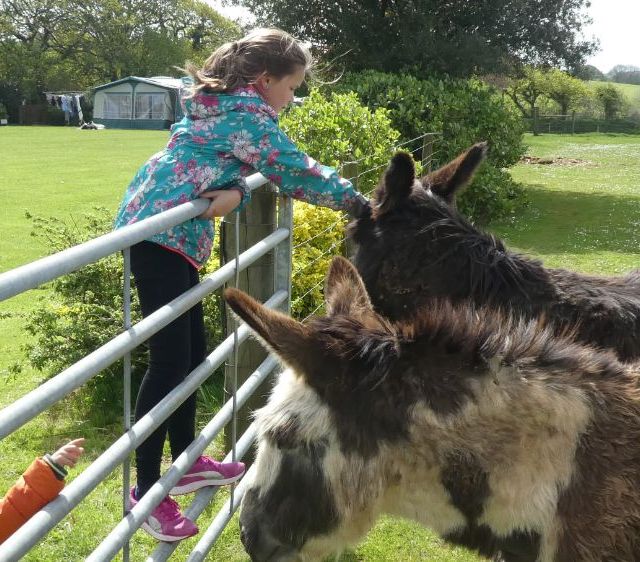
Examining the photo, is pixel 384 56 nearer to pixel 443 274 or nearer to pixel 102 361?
pixel 443 274

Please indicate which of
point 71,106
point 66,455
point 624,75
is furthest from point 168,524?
point 624,75

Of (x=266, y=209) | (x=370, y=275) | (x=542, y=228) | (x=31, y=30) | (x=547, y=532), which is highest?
(x=31, y=30)

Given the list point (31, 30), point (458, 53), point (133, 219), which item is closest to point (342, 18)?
point (458, 53)

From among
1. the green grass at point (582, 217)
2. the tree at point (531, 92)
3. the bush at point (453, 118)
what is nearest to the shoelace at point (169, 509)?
the green grass at point (582, 217)

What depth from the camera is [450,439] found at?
1.95 m

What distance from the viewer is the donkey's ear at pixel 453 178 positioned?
4.20m

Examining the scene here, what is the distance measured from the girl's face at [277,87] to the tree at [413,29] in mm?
12235

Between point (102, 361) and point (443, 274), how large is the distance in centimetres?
219

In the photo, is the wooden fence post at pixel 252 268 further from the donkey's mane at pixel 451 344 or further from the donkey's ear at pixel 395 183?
the donkey's mane at pixel 451 344

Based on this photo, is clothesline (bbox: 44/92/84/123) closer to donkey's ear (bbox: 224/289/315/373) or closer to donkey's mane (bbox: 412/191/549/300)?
donkey's mane (bbox: 412/191/549/300)

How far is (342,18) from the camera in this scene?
15.3 m

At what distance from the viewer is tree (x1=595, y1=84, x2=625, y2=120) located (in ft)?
170

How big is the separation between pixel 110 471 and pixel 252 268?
1.97m

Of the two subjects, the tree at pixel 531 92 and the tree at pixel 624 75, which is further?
the tree at pixel 624 75
